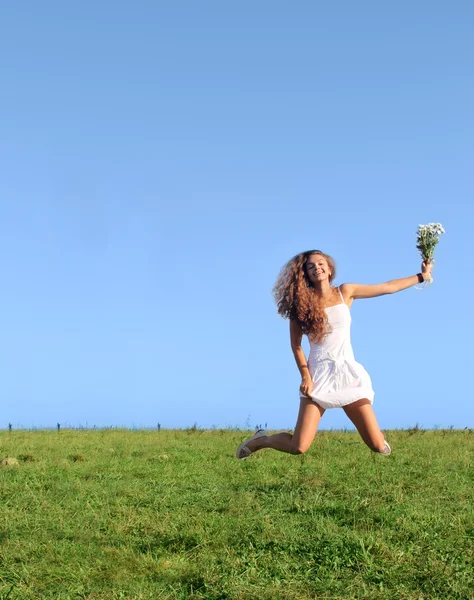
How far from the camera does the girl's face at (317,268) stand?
31.8ft

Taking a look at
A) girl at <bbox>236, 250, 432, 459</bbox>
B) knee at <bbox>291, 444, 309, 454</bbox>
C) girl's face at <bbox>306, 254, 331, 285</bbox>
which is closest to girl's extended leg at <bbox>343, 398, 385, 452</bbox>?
girl at <bbox>236, 250, 432, 459</bbox>

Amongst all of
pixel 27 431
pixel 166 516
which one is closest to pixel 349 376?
pixel 166 516

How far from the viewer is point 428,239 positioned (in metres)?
9.60

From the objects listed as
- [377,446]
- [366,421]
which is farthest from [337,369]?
[377,446]

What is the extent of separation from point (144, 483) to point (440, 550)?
596 cm

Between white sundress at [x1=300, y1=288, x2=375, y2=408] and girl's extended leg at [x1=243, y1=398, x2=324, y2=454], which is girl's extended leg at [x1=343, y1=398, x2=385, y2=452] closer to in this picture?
white sundress at [x1=300, y1=288, x2=375, y2=408]

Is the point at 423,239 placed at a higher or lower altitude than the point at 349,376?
higher

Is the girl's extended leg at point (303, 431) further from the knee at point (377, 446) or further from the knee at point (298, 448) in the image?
the knee at point (377, 446)

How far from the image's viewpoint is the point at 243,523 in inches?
388

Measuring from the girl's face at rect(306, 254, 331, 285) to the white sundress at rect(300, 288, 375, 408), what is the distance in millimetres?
296

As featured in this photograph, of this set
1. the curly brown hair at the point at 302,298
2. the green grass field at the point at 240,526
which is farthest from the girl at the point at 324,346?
the green grass field at the point at 240,526

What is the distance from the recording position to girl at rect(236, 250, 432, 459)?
9.25 metres

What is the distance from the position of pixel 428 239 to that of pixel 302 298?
180 cm

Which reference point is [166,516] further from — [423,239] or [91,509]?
[423,239]
